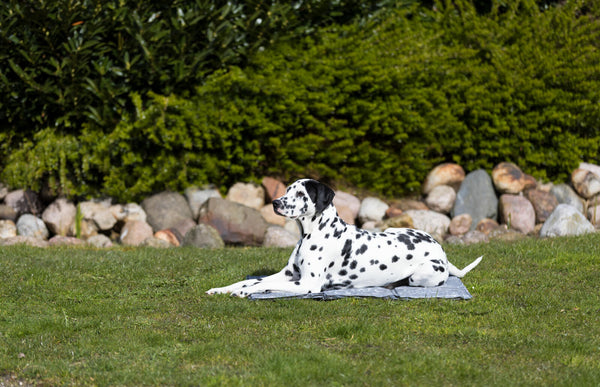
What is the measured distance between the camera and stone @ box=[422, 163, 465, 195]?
14359 millimetres

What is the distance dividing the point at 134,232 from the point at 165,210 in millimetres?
784

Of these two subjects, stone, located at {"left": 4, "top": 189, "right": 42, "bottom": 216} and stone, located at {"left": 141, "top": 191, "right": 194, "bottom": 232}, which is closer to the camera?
stone, located at {"left": 141, "top": 191, "right": 194, "bottom": 232}

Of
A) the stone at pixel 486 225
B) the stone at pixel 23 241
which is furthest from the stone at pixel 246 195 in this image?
the stone at pixel 486 225

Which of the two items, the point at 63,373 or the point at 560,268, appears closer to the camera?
the point at 63,373

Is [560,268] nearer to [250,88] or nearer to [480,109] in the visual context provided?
[480,109]

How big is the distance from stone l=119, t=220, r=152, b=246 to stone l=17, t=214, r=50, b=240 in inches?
60.0

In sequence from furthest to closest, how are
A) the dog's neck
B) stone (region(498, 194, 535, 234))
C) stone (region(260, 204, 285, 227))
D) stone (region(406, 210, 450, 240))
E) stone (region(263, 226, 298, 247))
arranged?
stone (region(260, 204, 285, 227)) < stone (region(498, 194, 535, 234)) < stone (region(406, 210, 450, 240)) < stone (region(263, 226, 298, 247)) < the dog's neck

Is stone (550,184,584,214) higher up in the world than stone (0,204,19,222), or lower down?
lower down

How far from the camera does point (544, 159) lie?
14.2 m

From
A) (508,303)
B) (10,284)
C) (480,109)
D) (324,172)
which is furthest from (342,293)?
(480,109)

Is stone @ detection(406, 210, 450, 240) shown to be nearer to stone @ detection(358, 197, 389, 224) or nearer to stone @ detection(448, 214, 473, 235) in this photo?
stone @ detection(448, 214, 473, 235)

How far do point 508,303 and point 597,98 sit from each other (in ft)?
27.7

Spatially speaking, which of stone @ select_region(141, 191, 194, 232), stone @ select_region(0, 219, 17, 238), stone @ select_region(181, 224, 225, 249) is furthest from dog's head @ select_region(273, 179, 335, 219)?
stone @ select_region(0, 219, 17, 238)

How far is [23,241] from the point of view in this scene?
11.9 m
